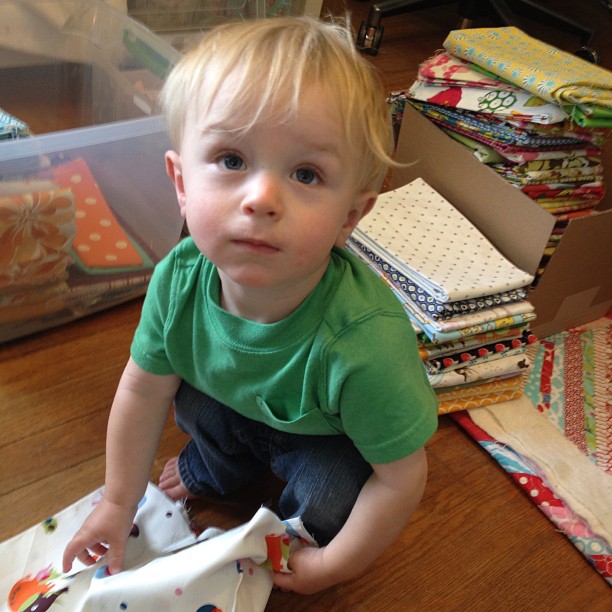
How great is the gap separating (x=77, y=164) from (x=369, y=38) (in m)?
1.33

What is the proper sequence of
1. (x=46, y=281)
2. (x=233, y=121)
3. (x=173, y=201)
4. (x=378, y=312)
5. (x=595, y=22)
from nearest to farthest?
(x=233, y=121), (x=378, y=312), (x=46, y=281), (x=173, y=201), (x=595, y=22)

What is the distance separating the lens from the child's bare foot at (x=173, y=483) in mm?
925

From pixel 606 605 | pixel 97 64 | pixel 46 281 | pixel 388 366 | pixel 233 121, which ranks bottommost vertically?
pixel 606 605

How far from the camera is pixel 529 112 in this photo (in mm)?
1143

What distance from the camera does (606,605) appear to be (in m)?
0.93

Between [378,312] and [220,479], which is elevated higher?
[378,312]

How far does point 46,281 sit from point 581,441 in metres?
0.91

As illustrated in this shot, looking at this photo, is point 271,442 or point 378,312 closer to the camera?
point 378,312

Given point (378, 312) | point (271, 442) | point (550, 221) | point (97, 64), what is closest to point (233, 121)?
point (378, 312)

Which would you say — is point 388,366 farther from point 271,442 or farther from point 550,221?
point 550,221

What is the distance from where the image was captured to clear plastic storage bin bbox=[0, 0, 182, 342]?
1.03 metres

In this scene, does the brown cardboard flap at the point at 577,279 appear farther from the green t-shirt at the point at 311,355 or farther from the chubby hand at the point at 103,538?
the chubby hand at the point at 103,538

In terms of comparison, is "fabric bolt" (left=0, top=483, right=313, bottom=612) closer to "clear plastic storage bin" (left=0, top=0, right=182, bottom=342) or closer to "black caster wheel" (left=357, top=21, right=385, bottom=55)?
"clear plastic storage bin" (left=0, top=0, right=182, bottom=342)

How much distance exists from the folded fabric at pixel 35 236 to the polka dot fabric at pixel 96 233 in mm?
58
